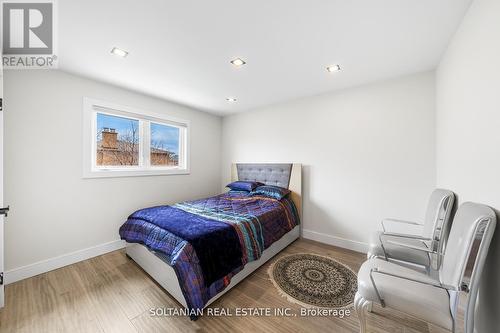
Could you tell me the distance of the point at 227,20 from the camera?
1473mm

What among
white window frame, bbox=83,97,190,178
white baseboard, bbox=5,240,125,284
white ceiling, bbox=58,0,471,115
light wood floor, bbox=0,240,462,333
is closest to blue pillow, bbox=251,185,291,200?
light wood floor, bbox=0,240,462,333

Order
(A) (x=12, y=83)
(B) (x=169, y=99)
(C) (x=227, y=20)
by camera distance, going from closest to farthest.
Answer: (C) (x=227, y=20), (A) (x=12, y=83), (B) (x=169, y=99)

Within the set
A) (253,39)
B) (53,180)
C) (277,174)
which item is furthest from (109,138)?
(277,174)

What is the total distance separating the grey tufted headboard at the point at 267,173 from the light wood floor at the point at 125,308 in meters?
1.59

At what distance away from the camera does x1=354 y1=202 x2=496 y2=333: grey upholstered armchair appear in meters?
0.93

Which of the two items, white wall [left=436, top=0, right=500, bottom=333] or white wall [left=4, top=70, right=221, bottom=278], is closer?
white wall [left=436, top=0, right=500, bottom=333]

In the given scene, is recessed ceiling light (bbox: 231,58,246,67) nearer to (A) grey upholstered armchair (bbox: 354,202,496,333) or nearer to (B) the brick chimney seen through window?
(B) the brick chimney seen through window

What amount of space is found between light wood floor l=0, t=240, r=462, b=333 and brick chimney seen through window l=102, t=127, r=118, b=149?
65.1 inches

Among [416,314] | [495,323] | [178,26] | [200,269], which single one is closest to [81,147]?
[178,26]

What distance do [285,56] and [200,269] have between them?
2.26 m

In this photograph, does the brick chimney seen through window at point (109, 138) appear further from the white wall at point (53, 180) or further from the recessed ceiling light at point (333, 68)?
the recessed ceiling light at point (333, 68)

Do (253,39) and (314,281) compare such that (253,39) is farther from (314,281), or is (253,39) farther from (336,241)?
(336,241)

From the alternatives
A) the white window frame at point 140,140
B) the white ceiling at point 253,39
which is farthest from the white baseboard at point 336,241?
the white window frame at point 140,140

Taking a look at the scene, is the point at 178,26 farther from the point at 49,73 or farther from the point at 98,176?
the point at 98,176
